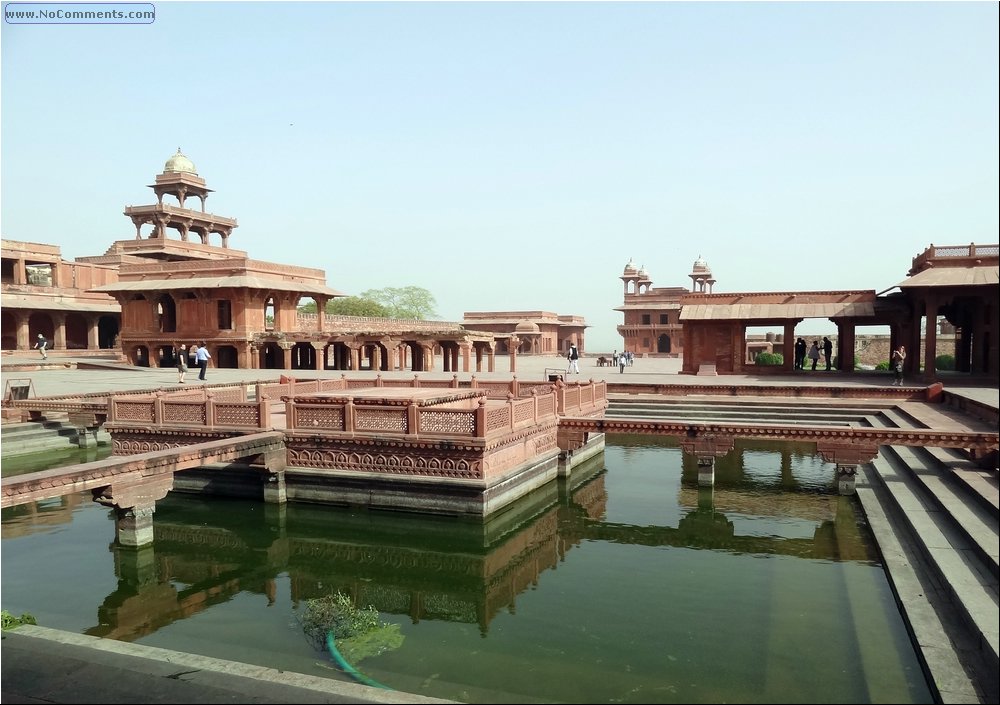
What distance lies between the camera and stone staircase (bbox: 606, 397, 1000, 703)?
6.39 meters

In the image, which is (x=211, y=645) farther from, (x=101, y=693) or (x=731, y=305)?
(x=731, y=305)

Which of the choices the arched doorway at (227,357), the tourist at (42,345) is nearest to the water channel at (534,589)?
the arched doorway at (227,357)

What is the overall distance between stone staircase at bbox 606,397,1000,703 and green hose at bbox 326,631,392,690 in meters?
5.17

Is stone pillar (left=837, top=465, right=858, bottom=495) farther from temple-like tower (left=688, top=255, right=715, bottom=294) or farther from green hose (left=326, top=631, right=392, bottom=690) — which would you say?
temple-like tower (left=688, top=255, right=715, bottom=294)

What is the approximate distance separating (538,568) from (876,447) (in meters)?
7.39

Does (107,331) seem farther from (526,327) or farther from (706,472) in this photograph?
(706,472)

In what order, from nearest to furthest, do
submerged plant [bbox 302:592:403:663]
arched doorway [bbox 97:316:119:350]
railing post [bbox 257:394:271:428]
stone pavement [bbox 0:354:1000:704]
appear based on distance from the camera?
1. stone pavement [bbox 0:354:1000:704]
2. submerged plant [bbox 302:592:403:663]
3. railing post [bbox 257:394:271:428]
4. arched doorway [bbox 97:316:119:350]

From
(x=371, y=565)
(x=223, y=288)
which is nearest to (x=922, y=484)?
(x=371, y=565)

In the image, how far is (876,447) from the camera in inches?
531

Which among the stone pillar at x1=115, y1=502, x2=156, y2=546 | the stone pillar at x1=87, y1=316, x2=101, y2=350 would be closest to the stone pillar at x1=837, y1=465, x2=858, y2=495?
the stone pillar at x1=115, y1=502, x2=156, y2=546

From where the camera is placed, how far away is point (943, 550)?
29.0 feet

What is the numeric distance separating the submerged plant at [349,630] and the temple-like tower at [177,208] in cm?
5310

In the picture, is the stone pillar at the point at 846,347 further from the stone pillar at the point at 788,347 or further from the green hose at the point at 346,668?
the green hose at the point at 346,668

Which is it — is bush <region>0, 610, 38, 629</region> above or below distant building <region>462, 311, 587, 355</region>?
below
